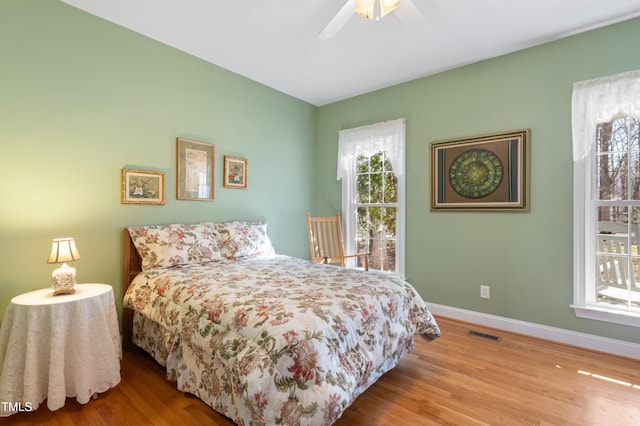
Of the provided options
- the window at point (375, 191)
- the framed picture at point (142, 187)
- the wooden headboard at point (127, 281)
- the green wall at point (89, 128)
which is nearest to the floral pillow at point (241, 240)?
the green wall at point (89, 128)

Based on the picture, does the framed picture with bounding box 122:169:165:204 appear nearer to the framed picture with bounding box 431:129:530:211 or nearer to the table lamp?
the table lamp

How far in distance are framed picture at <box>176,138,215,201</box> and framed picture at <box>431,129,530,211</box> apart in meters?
2.37

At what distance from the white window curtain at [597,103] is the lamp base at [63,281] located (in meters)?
3.83

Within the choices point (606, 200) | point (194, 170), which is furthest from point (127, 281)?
point (606, 200)

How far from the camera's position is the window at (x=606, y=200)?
94.0 inches

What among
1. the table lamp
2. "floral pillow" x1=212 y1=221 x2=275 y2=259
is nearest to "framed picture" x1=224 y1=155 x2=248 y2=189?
"floral pillow" x1=212 y1=221 x2=275 y2=259

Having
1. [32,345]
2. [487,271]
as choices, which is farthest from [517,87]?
[32,345]

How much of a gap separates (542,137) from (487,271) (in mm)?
1327

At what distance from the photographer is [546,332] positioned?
2.67m

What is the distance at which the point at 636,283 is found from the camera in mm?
2416

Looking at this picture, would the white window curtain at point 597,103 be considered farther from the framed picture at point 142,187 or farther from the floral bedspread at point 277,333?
the framed picture at point 142,187

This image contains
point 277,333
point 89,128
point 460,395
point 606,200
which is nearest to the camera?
point 277,333

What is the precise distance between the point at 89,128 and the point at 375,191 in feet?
9.52

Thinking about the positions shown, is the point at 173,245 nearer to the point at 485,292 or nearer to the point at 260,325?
the point at 260,325
